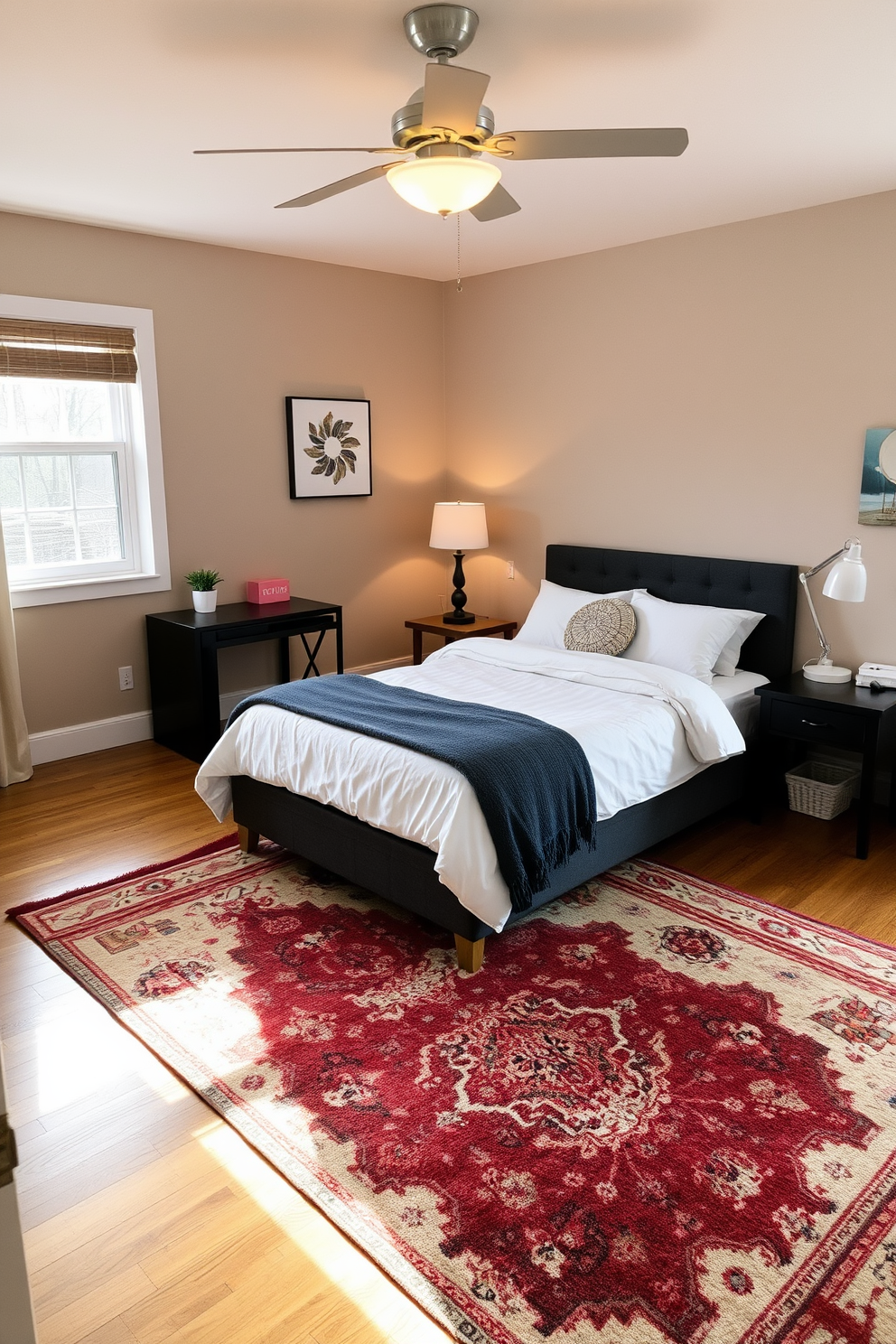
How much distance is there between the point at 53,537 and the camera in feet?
14.5

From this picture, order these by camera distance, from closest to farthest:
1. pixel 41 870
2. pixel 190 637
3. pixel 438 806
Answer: pixel 438 806
pixel 41 870
pixel 190 637

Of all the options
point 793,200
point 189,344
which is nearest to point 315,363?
point 189,344

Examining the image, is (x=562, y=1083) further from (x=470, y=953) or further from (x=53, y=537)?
(x=53, y=537)

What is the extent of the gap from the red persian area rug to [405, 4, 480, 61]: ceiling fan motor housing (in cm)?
249

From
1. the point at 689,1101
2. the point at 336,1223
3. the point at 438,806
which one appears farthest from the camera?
the point at 438,806

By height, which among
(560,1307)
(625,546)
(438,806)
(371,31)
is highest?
(371,31)

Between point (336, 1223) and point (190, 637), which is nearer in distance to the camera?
point (336, 1223)

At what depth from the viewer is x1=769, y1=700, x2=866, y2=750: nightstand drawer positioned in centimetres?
355

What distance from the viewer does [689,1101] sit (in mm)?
2238

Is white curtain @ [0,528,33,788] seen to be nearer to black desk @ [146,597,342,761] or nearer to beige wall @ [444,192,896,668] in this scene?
black desk @ [146,597,342,761]

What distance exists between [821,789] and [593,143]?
274 centimetres

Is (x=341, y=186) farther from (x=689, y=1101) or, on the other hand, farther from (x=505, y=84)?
(x=689, y=1101)

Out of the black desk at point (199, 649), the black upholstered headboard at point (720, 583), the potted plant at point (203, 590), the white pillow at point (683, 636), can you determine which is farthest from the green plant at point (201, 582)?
the white pillow at point (683, 636)

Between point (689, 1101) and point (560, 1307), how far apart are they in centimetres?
67
